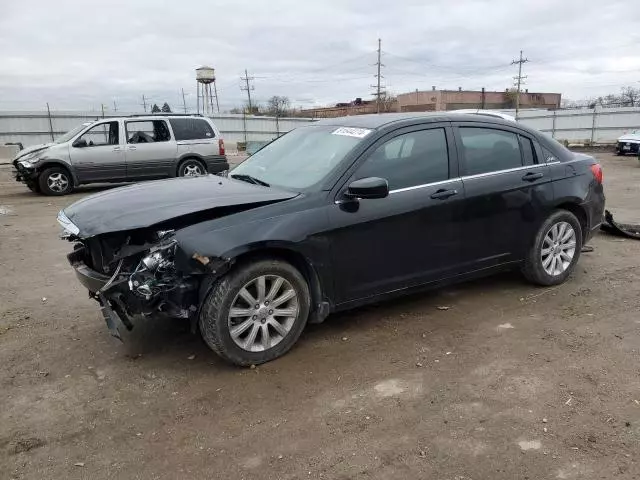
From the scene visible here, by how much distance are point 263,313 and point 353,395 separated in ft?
2.69

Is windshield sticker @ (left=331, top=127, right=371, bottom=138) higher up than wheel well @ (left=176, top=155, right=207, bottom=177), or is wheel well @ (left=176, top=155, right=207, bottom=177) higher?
windshield sticker @ (left=331, top=127, right=371, bottom=138)

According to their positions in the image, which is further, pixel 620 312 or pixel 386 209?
pixel 620 312

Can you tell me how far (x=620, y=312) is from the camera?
14.7 ft

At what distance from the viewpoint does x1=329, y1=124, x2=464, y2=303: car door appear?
3848 mm

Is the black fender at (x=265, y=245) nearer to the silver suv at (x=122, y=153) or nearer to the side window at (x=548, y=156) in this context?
the side window at (x=548, y=156)

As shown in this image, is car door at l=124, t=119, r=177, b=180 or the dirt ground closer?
the dirt ground

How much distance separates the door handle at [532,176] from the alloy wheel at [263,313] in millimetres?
2462

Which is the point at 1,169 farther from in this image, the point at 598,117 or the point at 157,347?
the point at 598,117

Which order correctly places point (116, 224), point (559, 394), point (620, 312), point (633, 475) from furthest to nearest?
point (620, 312)
point (116, 224)
point (559, 394)
point (633, 475)

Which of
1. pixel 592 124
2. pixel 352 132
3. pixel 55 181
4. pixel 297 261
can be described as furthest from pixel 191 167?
pixel 592 124

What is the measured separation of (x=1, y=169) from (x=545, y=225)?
Result: 19986 millimetres

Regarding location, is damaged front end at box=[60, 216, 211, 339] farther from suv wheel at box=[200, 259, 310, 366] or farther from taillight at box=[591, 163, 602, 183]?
taillight at box=[591, 163, 602, 183]

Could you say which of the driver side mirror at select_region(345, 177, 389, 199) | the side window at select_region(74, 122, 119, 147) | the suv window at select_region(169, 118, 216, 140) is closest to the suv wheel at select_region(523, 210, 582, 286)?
the driver side mirror at select_region(345, 177, 389, 199)

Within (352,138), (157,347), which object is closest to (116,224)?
(157,347)
